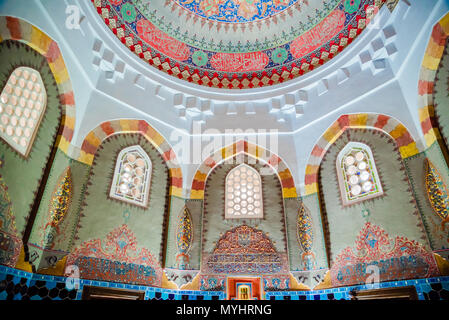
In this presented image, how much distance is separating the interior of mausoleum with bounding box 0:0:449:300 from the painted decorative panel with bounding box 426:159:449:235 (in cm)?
2

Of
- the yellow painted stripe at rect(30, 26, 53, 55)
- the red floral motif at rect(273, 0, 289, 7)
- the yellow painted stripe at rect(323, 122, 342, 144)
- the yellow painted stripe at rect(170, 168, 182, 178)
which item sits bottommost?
the yellow painted stripe at rect(170, 168, 182, 178)

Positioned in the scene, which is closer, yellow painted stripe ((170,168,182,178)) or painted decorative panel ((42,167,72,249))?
painted decorative panel ((42,167,72,249))

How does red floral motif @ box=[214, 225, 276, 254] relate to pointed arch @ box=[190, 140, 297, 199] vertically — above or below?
below

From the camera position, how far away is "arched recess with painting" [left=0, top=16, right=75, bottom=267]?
4.25m

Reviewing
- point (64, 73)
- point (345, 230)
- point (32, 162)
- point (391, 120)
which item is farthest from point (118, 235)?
point (391, 120)

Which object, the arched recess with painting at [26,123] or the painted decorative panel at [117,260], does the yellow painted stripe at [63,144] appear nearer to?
the arched recess with painting at [26,123]

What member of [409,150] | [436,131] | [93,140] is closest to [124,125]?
[93,140]

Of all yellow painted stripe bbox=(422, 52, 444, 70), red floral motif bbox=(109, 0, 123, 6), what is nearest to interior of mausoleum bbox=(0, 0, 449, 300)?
yellow painted stripe bbox=(422, 52, 444, 70)

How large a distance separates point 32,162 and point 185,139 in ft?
12.0

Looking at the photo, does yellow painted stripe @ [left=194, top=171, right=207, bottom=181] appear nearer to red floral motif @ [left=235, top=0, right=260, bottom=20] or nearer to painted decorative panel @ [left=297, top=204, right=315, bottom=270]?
painted decorative panel @ [left=297, top=204, right=315, bottom=270]

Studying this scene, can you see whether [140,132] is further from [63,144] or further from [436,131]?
[436,131]

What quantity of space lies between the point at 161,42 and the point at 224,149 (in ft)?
10.3

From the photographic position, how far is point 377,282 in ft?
17.3

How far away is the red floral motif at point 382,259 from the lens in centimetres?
Result: 488
